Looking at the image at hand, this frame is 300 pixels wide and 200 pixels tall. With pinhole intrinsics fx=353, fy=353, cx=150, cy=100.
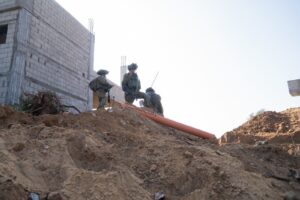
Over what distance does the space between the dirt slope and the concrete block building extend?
4388 mm

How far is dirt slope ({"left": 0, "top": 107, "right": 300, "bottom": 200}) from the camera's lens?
3.67 meters

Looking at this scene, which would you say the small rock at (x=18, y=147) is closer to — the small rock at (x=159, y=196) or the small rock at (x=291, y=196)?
the small rock at (x=159, y=196)

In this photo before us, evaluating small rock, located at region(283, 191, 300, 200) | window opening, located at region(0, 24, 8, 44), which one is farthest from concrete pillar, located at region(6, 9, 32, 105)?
small rock, located at region(283, 191, 300, 200)

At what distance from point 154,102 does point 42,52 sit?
3.72 metres

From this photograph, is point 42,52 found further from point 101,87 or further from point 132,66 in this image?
point 132,66

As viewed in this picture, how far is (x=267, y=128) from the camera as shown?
10031mm

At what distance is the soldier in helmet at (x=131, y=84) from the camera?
935cm

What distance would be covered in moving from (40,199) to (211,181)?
1.88 metres

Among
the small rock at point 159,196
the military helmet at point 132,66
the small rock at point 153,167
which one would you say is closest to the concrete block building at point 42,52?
the military helmet at point 132,66

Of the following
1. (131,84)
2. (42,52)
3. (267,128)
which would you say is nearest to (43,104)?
(131,84)

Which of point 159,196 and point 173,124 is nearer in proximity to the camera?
point 159,196

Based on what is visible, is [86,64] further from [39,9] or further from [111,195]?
[111,195]

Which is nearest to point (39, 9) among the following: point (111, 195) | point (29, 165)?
point (29, 165)

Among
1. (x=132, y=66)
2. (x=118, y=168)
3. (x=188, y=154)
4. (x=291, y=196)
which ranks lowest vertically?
(x=291, y=196)
